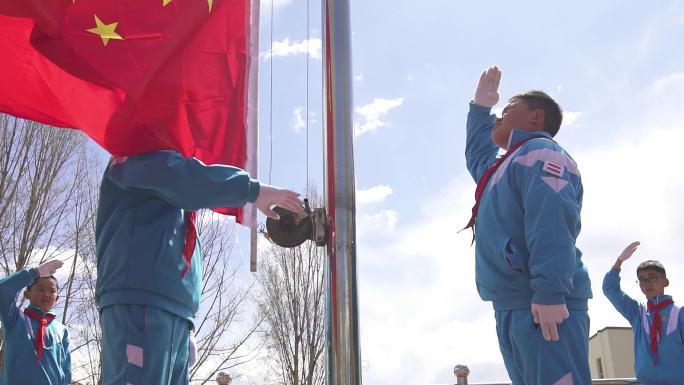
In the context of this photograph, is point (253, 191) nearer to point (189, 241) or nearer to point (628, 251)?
point (189, 241)

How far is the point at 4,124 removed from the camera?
1376cm

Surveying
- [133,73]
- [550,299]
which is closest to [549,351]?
[550,299]

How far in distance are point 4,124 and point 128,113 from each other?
12726 millimetres

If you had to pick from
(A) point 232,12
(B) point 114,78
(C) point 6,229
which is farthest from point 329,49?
(C) point 6,229

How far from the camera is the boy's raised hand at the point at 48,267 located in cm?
504

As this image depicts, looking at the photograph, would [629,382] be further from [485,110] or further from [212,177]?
[212,177]

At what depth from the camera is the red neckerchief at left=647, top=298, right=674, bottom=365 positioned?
5.41m

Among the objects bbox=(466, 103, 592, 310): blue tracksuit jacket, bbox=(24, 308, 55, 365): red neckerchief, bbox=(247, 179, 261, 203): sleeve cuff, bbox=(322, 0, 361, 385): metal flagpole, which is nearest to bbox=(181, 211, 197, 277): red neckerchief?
bbox=(247, 179, 261, 203): sleeve cuff

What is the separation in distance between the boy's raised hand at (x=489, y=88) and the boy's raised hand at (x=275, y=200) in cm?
135

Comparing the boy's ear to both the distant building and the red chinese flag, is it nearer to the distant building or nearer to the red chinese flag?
the red chinese flag

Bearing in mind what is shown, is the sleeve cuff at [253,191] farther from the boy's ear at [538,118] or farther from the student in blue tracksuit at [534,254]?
the boy's ear at [538,118]

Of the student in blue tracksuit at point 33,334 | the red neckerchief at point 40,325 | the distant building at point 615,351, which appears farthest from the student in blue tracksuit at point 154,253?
the distant building at point 615,351

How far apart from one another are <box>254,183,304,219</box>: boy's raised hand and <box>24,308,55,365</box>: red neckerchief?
3.56m

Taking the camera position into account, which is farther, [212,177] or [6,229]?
[6,229]
